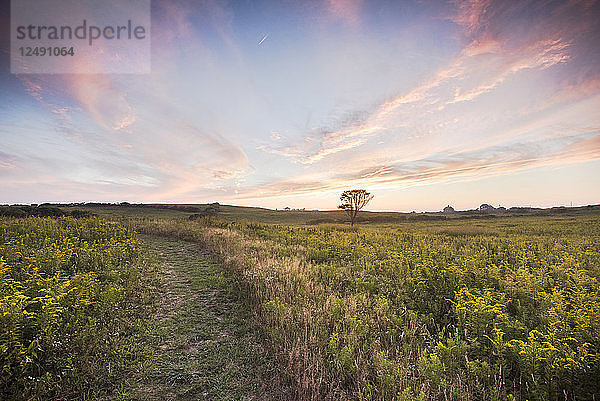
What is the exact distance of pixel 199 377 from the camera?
5066mm

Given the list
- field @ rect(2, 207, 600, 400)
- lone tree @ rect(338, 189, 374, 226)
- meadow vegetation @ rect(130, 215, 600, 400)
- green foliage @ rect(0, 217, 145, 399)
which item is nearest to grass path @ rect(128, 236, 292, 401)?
field @ rect(2, 207, 600, 400)

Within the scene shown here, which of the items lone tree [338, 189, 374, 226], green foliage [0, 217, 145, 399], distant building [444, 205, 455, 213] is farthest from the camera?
distant building [444, 205, 455, 213]

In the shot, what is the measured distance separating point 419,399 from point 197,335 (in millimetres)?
5420

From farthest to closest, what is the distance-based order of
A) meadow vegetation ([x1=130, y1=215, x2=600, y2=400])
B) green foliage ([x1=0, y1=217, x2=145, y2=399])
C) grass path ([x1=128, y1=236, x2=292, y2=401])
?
1. grass path ([x1=128, y1=236, x2=292, y2=401])
2. green foliage ([x1=0, y1=217, x2=145, y2=399])
3. meadow vegetation ([x1=130, y1=215, x2=600, y2=400])

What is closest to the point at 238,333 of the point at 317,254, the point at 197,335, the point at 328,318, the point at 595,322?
the point at 197,335

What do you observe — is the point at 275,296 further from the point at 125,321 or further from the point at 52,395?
the point at 52,395

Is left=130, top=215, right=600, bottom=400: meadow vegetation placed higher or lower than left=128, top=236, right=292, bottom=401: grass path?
higher

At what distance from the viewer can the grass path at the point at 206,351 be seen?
4707 millimetres

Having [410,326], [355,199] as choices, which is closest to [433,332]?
[410,326]

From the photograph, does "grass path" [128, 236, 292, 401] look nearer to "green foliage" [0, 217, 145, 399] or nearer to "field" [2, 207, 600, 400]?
"field" [2, 207, 600, 400]

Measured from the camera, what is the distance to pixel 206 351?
19.6ft

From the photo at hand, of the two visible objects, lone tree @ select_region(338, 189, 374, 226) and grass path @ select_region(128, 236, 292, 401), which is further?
lone tree @ select_region(338, 189, 374, 226)

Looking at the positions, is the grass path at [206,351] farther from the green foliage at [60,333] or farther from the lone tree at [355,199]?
the lone tree at [355,199]

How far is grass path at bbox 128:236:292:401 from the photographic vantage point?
471 centimetres
